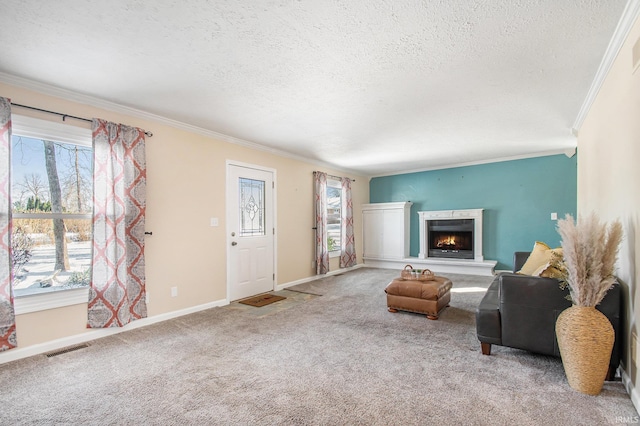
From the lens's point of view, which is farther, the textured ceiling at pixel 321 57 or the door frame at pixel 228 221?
the door frame at pixel 228 221

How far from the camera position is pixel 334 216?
6930 mm

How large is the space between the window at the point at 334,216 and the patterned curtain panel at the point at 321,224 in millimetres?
417

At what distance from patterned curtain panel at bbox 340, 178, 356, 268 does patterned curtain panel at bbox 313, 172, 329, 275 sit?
2.44 feet

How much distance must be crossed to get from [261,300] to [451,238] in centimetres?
445

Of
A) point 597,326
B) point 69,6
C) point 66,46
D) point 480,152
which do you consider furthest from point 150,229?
point 480,152

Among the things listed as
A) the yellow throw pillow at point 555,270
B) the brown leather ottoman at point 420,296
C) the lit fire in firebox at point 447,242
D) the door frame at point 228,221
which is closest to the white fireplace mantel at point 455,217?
the lit fire in firebox at point 447,242

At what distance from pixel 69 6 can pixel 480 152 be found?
231 inches

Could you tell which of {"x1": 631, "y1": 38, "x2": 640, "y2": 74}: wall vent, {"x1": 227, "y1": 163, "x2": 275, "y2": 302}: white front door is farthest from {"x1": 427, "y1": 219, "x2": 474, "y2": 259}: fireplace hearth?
{"x1": 631, "y1": 38, "x2": 640, "y2": 74}: wall vent

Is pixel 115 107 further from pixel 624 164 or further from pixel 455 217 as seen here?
pixel 455 217

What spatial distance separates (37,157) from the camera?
2863 mm

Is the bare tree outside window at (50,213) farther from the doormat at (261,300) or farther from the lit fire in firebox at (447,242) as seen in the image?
the lit fire in firebox at (447,242)

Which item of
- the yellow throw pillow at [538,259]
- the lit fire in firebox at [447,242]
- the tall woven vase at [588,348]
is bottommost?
the tall woven vase at [588,348]

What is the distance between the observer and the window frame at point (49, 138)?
2.71 meters

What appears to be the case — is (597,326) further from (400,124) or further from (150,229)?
(150,229)
